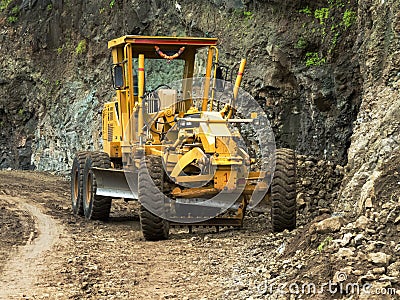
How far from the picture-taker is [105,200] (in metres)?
13.6

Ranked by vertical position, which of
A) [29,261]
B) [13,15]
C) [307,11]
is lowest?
[29,261]

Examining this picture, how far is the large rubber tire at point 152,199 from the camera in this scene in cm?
1059

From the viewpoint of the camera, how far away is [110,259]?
9.52 metres

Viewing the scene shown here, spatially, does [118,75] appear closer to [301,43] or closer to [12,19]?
[301,43]

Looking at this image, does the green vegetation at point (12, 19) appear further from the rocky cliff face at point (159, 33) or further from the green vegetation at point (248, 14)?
the green vegetation at point (248, 14)

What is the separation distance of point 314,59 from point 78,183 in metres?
5.43

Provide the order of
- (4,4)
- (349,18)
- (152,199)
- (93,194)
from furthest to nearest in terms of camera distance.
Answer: (4,4)
(349,18)
(93,194)
(152,199)

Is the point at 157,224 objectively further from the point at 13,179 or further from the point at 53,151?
the point at 53,151

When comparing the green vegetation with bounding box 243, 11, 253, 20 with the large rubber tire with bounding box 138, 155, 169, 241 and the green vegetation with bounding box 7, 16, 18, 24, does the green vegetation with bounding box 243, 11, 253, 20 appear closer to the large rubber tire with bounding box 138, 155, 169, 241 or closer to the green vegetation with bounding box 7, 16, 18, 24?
the large rubber tire with bounding box 138, 155, 169, 241

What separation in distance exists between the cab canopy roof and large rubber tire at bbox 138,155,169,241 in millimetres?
2530

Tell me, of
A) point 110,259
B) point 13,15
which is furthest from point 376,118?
point 13,15

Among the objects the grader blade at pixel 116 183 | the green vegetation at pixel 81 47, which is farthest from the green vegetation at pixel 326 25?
the green vegetation at pixel 81 47

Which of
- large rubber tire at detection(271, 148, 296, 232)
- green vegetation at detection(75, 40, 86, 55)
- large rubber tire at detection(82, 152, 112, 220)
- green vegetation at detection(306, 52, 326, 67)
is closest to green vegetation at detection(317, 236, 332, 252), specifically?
large rubber tire at detection(271, 148, 296, 232)

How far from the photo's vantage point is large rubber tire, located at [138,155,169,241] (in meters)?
10.6
